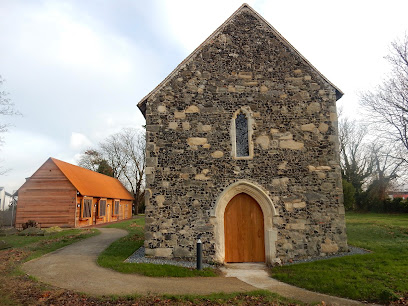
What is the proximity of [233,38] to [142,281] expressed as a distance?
923 centimetres

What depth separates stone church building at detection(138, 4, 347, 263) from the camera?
10.3 m

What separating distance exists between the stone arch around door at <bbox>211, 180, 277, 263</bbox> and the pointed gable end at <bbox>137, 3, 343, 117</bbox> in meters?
4.64

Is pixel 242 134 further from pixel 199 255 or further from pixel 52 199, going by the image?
pixel 52 199

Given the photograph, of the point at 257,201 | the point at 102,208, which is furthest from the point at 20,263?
the point at 102,208

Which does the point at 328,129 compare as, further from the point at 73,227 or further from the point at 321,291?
the point at 73,227

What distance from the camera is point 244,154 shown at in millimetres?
10859

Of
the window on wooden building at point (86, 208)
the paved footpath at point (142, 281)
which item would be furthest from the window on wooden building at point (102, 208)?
the paved footpath at point (142, 281)

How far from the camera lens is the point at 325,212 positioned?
10.4 metres

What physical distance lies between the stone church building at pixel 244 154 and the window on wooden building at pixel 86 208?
1488 cm

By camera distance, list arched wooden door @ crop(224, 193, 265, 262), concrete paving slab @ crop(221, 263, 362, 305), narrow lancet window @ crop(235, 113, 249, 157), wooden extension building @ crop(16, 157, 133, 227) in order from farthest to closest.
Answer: wooden extension building @ crop(16, 157, 133, 227) < narrow lancet window @ crop(235, 113, 249, 157) < arched wooden door @ crop(224, 193, 265, 262) < concrete paving slab @ crop(221, 263, 362, 305)

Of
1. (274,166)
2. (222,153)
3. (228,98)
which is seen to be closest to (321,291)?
(274,166)

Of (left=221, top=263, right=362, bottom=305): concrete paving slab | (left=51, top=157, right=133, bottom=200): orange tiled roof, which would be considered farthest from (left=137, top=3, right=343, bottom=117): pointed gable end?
(left=51, top=157, right=133, bottom=200): orange tiled roof

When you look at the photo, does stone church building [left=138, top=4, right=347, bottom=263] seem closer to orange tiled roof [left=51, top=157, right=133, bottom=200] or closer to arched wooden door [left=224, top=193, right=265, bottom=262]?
arched wooden door [left=224, top=193, right=265, bottom=262]

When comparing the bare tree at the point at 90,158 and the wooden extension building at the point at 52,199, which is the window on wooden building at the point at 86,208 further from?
the bare tree at the point at 90,158
